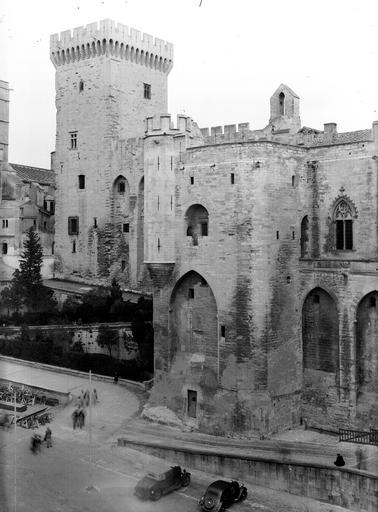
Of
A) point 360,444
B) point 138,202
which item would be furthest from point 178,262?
point 138,202

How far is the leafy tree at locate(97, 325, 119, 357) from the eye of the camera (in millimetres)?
34594

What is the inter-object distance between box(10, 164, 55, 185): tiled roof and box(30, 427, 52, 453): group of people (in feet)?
109

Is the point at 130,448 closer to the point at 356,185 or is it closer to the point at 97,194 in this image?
the point at 356,185

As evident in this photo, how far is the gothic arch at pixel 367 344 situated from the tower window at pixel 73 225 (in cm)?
2501

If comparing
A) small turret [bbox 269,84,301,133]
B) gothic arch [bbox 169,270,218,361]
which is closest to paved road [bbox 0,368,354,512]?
gothic arch [bbox 169,270,218,361]

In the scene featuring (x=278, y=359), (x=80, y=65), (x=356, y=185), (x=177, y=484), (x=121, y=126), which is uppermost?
(x=80, y=65)

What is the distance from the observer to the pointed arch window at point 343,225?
24312mm

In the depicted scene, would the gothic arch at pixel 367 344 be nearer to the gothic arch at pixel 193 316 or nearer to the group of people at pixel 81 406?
the gothic arch at pixel 193 316

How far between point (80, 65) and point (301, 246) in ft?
80.2

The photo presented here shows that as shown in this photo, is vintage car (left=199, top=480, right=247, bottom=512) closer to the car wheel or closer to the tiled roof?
the car wheel

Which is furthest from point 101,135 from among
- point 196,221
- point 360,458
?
point 360,458

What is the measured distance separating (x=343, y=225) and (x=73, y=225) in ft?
78.6

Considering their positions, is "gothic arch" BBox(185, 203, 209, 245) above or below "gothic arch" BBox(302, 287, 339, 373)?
above

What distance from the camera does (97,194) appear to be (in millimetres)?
42719
